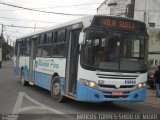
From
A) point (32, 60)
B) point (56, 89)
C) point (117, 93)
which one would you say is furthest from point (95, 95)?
point (32, 60)

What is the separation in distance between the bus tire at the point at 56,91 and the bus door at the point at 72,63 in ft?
3.17

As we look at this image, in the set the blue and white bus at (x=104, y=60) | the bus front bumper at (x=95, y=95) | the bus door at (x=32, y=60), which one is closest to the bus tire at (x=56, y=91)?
the blue and white bus at (x=104, y=60)

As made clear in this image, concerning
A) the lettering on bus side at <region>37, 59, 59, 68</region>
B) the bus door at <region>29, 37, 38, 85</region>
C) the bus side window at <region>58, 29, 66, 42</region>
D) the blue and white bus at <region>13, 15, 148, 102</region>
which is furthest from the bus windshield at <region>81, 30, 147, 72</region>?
the bus door at <region>29, 37, 38, 85</region>

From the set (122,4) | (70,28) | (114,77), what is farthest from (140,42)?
(122,4)

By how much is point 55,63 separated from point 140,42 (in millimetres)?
3761

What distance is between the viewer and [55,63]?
1522 cm

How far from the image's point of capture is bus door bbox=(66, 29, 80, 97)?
13.1m

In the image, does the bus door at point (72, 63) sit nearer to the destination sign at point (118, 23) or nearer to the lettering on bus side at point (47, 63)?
the destination sign at point (118, 23)

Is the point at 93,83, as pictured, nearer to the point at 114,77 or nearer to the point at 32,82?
the point at 114,77

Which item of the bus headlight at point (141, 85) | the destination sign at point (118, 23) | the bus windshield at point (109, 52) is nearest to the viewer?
the bus windshield at point (109, 52)

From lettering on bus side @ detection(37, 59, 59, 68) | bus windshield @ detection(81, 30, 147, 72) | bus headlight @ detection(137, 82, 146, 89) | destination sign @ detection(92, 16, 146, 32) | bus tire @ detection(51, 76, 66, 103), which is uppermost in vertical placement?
destination sign @ detection(92, 16, 146, 32)

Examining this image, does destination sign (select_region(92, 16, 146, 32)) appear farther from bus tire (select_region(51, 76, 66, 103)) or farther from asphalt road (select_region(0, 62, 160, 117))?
bus tire (select_region(51, 76, 66, 103))

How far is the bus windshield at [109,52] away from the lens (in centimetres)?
1231

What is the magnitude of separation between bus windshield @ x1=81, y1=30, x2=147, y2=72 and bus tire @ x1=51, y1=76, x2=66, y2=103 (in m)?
2.58
